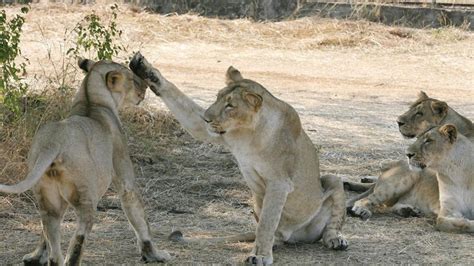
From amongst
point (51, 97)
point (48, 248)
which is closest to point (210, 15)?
point (51, 97)

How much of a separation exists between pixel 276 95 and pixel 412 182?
5576mm

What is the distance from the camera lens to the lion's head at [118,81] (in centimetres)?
669

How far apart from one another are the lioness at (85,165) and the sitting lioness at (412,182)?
7.43 ft

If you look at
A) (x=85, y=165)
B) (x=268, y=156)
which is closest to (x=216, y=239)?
(x=268, y=156)

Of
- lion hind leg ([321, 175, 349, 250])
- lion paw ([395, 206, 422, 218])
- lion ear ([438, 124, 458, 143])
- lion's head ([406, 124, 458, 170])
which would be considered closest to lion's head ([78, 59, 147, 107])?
lion hind leg ([321, 175, 349, 250])

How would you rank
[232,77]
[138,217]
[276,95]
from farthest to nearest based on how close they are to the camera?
1. [276,95]
2. [232,77]
3. [138,217]

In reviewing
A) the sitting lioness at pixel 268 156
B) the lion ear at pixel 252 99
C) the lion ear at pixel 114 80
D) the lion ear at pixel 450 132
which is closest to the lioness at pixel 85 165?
the lion ear at pixel 114 80

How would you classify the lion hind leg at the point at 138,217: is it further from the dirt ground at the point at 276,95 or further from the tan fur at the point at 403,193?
the tan fur at the point at 403,193

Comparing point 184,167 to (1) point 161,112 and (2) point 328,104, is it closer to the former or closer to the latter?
(1) point 161,112

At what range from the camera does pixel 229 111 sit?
6.56 metres

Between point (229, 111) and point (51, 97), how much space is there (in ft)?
10.8

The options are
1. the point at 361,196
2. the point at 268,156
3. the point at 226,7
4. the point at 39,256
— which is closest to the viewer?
the point at 39,256

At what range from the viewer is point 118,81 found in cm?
675

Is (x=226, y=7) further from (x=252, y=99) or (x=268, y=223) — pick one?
(x=268, y=223)
